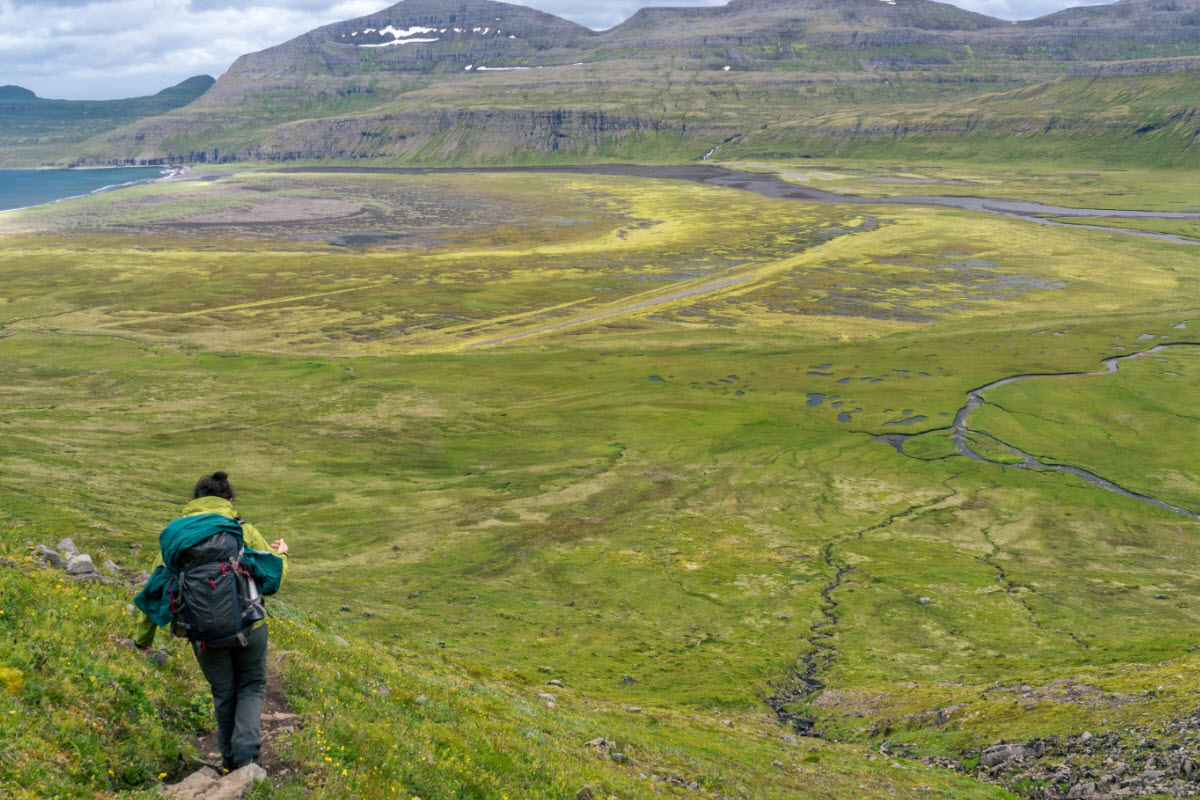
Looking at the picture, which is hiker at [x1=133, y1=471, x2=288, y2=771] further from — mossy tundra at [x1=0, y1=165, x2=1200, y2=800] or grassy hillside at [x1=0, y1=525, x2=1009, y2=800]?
mossy tundra at [x1=0, y1=165, x2=1200, y2=800]

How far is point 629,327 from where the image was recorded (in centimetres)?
13275

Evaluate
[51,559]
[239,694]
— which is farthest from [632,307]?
[239,694]

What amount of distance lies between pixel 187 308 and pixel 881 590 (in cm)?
13176

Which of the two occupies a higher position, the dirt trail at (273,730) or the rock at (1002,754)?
the dirt trail at (273,730)

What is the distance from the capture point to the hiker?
34.9 feet

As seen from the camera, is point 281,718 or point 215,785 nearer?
point 215,785

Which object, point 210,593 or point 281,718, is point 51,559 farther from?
point 210,593

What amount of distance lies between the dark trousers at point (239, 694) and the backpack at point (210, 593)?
0.37 meters

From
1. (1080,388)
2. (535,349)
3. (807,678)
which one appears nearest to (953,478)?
(1080,388)

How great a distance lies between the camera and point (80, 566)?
19047 mm

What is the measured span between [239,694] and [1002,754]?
26.0 metres

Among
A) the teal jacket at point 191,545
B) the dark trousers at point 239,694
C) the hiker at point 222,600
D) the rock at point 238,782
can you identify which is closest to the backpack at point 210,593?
the hiker at point 222,600

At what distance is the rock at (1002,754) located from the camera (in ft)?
88.7

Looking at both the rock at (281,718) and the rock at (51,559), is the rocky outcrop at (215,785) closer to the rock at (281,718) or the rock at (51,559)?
the rock at (281,718)
